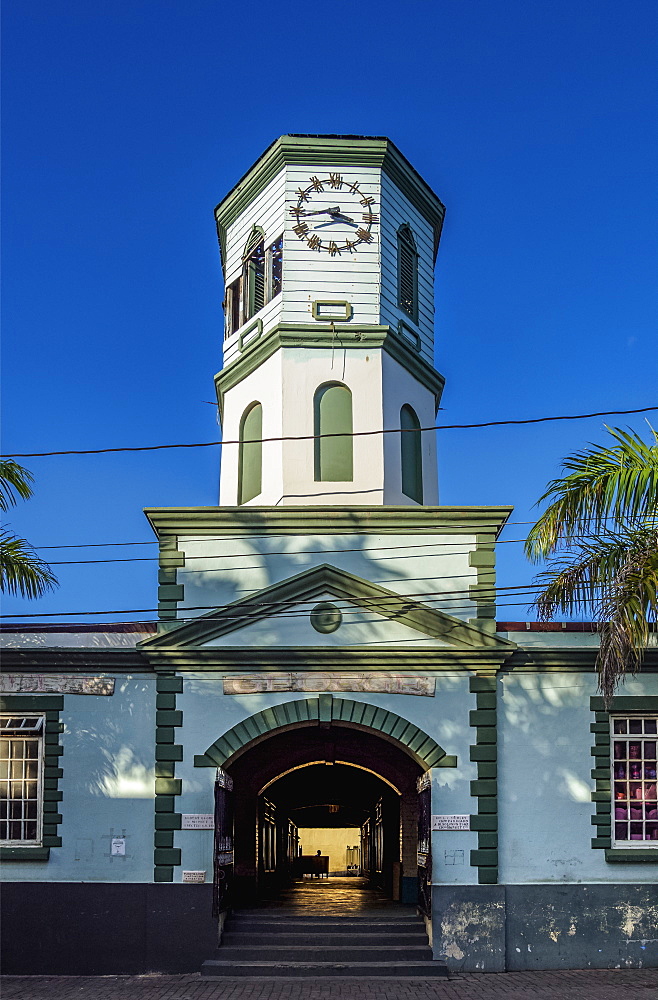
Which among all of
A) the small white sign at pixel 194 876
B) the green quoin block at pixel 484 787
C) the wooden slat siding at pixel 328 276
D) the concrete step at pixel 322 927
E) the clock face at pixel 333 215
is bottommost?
the concrete step at pixel 322 927

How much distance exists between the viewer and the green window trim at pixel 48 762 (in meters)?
17.2

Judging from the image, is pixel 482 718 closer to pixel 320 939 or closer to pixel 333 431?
pixel 320 939

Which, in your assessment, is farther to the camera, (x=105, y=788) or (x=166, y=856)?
(x=105, y=788)

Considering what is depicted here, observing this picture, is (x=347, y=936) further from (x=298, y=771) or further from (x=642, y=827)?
(x=298, y=771)

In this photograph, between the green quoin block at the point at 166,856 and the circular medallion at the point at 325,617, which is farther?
the circular medallion at the point at 325,617

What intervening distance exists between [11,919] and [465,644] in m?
7.69

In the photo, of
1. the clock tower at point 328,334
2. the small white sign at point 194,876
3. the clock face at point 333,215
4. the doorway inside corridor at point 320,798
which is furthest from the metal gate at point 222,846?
the clock face at point 333,215

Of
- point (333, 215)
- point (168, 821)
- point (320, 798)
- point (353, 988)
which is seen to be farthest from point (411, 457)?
point (320, 798)

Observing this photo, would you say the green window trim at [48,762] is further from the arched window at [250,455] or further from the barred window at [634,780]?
the barred window at [634,780]

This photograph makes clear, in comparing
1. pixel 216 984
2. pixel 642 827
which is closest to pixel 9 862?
pixel 216 984

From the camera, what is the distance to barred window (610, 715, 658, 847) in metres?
17.6

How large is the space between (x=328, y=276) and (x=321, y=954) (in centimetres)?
1106

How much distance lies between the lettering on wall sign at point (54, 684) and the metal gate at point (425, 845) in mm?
4958

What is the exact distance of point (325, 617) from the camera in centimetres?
1797
